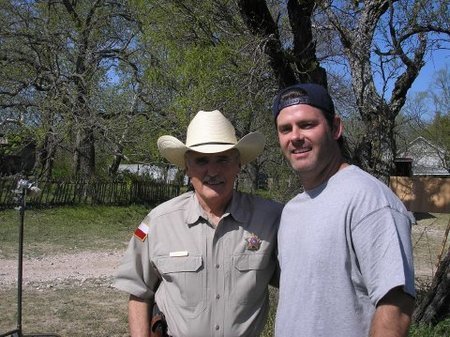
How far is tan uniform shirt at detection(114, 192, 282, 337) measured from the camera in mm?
2576

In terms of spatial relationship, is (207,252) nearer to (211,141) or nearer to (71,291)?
(211,141)

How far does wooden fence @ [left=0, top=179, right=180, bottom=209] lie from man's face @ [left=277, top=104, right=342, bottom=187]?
1575 centimetres

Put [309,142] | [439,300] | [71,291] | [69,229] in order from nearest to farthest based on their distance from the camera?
1. [309,142]
2. [439,300]
3. [71,291]
4. [69,229]

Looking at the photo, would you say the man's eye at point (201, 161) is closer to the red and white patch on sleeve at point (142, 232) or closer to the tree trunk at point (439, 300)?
the red and white patch on sleeve at point (142, 232)

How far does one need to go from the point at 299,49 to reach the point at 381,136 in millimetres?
1042

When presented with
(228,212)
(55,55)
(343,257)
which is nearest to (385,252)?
(343,257)

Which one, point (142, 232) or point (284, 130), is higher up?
point (284, 130)

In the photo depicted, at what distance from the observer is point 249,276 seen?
8.57ft

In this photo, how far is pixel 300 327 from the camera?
2039 mm

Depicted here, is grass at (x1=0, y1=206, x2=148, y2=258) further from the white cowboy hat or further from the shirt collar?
the shirt collar

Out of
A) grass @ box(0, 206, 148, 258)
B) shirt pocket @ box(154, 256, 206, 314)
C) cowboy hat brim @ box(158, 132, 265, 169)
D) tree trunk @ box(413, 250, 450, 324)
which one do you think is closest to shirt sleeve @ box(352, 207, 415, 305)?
shirt pocket @ box(154, 256, 206, 314)

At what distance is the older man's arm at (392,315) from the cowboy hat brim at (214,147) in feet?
3.81

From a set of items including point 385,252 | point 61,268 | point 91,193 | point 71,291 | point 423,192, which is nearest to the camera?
point 385,252

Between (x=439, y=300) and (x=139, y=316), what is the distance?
10.6 feet
